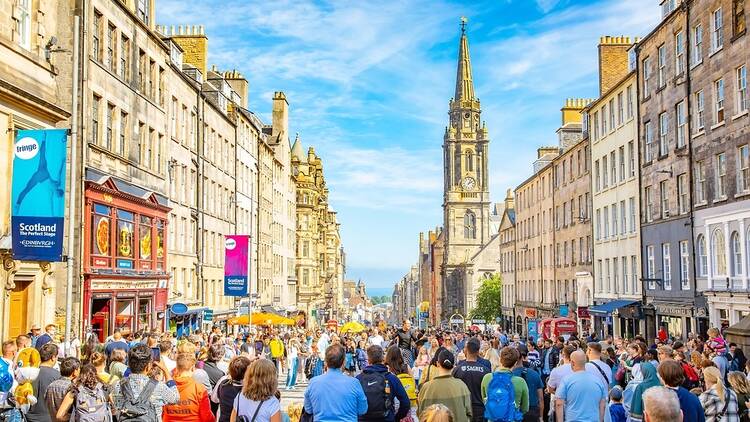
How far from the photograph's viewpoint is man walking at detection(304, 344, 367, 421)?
8336 millimetres

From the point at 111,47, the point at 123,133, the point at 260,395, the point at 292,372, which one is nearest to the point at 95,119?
the point at 123,133

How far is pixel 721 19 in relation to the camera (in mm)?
28969

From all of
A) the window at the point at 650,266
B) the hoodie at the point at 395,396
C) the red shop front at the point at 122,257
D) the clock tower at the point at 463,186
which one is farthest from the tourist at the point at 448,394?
the clock tower at the point at 463,186

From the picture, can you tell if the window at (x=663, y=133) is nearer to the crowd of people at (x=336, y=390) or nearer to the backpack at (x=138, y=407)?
the crowd of people at (x=336, y=390)

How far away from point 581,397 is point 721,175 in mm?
21582

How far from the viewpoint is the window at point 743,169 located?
2684cm

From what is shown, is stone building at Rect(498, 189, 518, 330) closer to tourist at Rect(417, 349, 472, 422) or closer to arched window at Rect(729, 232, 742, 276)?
arched window at Rect(729, 232, 742, 276)

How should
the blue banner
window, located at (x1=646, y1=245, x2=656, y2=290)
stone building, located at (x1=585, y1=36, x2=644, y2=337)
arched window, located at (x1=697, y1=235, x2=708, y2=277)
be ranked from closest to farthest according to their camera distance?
Result: the blue banner, arched window, located at (x1=697, y1=235, x2=708, y2=277), window, located at (x1=646, y1=245, x2=656, y2=290), stone building, located at (x1=585, y1=36, x2=644, y2=337)

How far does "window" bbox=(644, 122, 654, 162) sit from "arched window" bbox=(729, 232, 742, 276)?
30.4 ft

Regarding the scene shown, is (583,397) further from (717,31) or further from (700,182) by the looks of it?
(700,182)

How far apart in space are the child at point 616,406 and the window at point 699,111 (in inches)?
850

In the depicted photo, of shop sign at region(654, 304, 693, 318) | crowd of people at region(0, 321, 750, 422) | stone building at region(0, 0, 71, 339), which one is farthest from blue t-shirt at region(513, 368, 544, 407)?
shop sign at region(654, 304, 693, 318)

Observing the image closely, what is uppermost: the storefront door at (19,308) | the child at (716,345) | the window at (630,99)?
the window at (630,99)

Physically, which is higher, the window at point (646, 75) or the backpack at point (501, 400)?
the window at point (646, 75)
